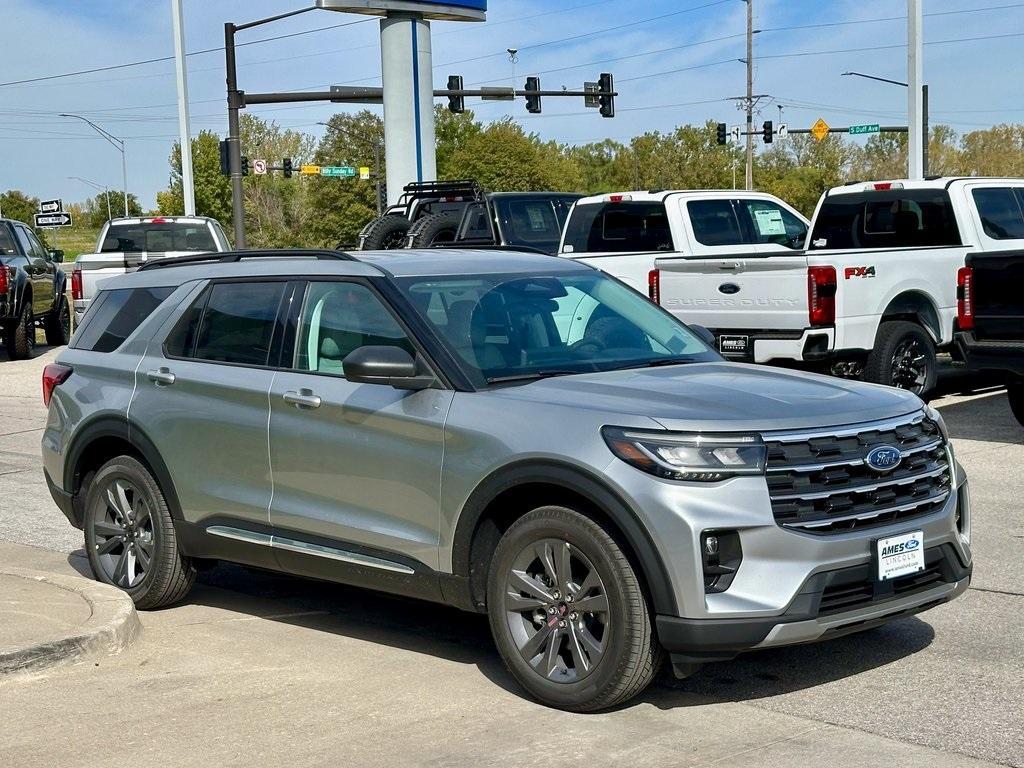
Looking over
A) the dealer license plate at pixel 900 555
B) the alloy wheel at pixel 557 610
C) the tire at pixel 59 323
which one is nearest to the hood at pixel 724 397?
the dealer license plate at pixel 900 555

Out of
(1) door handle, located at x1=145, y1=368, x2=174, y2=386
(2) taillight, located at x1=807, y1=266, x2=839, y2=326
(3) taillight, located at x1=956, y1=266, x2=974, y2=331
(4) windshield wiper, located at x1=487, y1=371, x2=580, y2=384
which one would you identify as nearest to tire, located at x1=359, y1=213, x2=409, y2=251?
(2) taillight, located at x1=807, y1=266, x2=839, y2=326

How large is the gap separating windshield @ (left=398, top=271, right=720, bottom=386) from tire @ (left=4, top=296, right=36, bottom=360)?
17971mm

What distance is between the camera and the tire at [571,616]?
5016mm

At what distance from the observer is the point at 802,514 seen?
4973 millimetres

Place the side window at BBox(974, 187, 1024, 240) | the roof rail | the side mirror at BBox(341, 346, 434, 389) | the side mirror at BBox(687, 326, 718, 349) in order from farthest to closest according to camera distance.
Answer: the side window at BBox(974, 187, 1024, 240)
the side mirror at BBox(687, 326, 718, 349)
the roof rail
the side mirror at BBox(341, 346, 434, 389)

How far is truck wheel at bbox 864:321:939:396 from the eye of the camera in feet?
43.1

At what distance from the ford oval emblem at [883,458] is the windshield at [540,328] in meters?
1.27

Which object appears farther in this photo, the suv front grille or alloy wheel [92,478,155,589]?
alloy wheel [92,478,155,589]

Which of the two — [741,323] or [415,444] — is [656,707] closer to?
[415,444]

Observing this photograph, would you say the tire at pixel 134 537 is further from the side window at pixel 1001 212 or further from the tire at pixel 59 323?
the tire at pixel 59 323

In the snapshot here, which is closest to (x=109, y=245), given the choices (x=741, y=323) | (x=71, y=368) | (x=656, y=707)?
(x=741, y=323)

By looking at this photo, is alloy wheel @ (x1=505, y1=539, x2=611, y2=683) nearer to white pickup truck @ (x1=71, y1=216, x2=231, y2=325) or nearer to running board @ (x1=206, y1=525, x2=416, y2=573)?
running board @ (x1=206, y1=525, x2=416, y2=573)

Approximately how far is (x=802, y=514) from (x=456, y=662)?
179 centimetres

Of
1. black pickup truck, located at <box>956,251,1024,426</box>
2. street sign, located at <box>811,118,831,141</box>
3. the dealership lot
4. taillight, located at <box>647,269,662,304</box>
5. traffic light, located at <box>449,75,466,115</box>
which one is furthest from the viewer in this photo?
street sign, located at <box>811,118,831,141</box>
